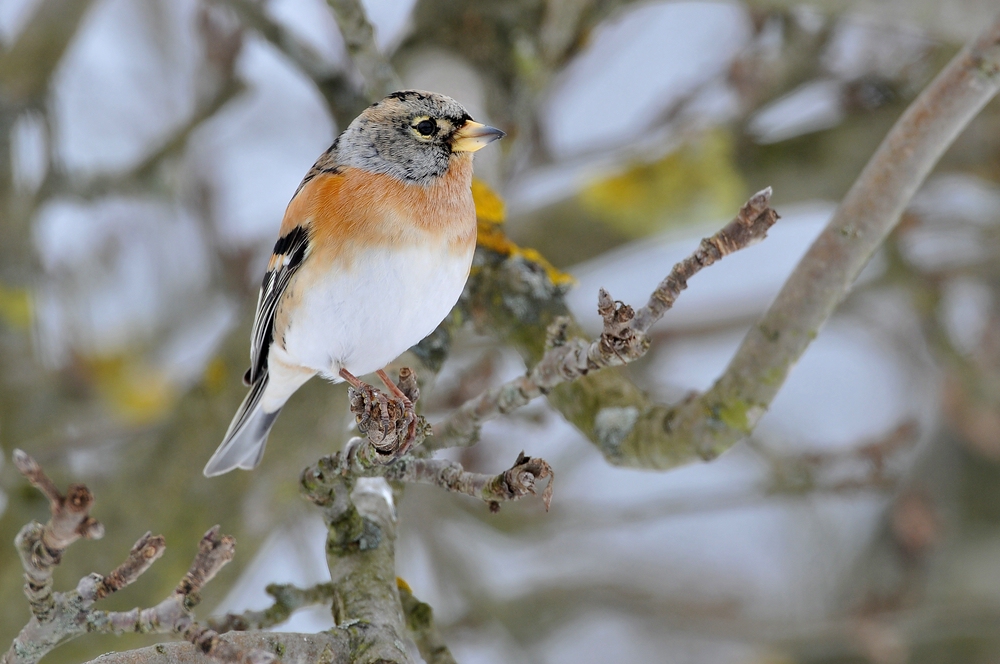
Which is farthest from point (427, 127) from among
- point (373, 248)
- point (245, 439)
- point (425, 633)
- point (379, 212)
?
point (425, 633)

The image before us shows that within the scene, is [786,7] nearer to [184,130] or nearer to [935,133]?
[935,133]

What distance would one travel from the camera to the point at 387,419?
1.61 m

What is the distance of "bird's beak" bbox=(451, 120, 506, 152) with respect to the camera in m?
2.13

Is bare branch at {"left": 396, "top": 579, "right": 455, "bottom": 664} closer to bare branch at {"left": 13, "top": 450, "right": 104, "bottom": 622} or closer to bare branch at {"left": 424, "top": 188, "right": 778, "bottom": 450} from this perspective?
bare branch at {"left": 424, "top": 188, "right": 778, "bottom": 450}

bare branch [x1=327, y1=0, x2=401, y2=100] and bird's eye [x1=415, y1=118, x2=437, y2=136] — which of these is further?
bare branch [x1=327, y1=0, x2=401, y2=100]

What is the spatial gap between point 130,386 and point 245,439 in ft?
7.39

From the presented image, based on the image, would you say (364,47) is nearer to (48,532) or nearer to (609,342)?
(609,342)

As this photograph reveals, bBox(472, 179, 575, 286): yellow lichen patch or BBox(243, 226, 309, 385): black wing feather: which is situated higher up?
BBox(472, 179, 575, 286): yellow lichen patch

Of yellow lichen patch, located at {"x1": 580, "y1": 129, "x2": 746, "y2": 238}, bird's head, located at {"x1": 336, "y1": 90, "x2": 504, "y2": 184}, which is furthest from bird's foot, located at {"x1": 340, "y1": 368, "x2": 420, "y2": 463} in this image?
yellow lichen patch, located at {"x1": 580, "y1": 129, "x2": 746, "y2": 238}

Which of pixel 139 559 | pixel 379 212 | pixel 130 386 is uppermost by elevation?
pixel 130 386

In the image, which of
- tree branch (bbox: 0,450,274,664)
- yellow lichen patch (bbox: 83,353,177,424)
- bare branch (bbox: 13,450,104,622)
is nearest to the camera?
bare branch (bbox: 13,450,104,622)

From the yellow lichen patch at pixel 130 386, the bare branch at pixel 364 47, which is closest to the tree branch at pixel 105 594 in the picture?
the bare branch at pixel 364 47

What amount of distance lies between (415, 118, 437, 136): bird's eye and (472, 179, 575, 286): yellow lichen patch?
37 cm

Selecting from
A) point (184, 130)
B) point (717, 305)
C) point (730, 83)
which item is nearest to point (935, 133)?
point (730, 83)
